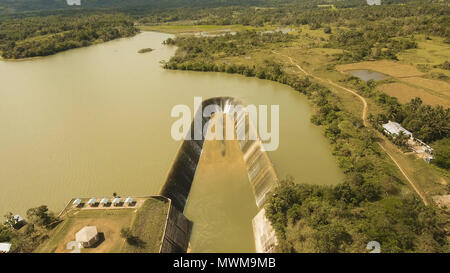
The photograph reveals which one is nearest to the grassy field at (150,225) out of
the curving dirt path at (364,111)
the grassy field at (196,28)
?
the curving dirt path at (364,111)

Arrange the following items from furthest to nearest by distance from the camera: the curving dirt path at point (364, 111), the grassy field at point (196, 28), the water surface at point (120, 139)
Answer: the grassy field at point (196, 28), the water surface at point (120, 139), the curving dirt path at point (364, 111)

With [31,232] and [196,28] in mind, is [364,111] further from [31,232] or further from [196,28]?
[196,28]

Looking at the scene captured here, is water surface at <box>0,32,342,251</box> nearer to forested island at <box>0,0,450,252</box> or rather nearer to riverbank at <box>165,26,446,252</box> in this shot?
riverbank at <box>165,26,446,252</box>


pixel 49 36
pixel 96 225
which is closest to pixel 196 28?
pixel 49 36

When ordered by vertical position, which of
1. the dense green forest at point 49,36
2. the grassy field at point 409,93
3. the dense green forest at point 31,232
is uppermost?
the dense green forest at point 49,36

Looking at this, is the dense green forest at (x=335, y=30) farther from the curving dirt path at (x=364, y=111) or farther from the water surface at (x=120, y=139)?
the water surface at (x=120, y=139)

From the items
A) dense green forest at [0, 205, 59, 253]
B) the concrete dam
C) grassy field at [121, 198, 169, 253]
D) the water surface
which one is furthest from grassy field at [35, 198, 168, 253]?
the water surface
